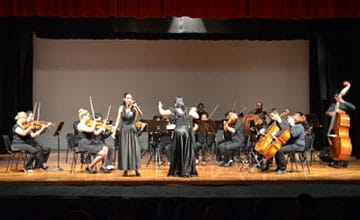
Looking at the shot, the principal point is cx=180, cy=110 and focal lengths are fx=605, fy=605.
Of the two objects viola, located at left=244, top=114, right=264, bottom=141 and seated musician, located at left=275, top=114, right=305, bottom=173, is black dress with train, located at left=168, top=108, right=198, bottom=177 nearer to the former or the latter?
viola, located at left=244, top=114, right=264, bottom=141

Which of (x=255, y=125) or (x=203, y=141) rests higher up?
(x=255, y=125)

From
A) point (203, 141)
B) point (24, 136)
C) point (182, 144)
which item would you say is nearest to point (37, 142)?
point (24, 136)

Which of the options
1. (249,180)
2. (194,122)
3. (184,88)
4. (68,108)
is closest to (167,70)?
(184,88)

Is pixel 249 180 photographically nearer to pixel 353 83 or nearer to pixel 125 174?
pixel 125 174

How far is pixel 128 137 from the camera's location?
34.9 ft

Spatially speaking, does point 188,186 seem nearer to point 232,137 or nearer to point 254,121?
point 254,121

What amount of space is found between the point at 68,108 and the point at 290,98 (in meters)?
6.25

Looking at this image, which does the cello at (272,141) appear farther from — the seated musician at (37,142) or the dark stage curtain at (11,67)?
the dark stage curtain at (11,67)

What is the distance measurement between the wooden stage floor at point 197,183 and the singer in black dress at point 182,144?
231mm

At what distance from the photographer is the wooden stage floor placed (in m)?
9.52

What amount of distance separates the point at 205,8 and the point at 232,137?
2.70 meters

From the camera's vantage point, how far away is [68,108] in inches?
665

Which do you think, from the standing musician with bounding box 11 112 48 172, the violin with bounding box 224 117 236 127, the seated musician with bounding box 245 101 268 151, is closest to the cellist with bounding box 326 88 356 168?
the seated musician with bounding box 245 101 268 151

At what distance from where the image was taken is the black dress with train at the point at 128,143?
35.0 feet
